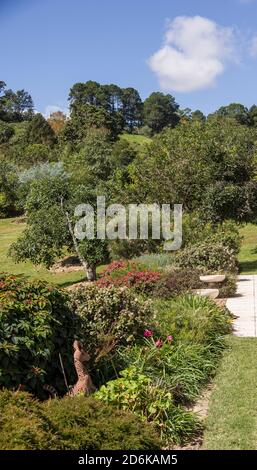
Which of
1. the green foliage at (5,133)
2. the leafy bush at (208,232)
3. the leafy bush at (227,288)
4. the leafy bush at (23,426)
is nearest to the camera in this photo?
the leafy bush at (23,426)

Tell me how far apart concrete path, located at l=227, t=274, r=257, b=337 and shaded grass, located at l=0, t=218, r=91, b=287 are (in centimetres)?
667

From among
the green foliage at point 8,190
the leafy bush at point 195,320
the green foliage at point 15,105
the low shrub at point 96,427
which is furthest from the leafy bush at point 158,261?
the green foliage at point 15,105

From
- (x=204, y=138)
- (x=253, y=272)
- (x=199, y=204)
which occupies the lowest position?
(x=253, y=272)

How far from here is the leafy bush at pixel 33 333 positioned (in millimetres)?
4750

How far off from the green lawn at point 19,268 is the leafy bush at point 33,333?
10000 millimetres

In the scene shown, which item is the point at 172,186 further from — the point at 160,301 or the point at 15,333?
the point at 15,333

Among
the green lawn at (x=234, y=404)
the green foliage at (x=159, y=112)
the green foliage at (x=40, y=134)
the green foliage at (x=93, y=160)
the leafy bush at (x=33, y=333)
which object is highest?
the green foliage at (x=159, y=112)

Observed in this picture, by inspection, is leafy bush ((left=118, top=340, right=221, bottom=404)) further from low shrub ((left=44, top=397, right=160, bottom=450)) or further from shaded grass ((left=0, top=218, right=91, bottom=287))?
shaded grass ((left=0, top=218, right=91, bottom=287))

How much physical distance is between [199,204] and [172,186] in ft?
3.56

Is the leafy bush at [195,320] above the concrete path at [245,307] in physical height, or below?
above

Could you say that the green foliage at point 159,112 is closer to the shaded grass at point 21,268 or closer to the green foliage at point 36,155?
the green foliage at point 36,155

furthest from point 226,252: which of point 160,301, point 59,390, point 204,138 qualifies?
point 59,390

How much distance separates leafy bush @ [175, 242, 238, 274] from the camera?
12.6m

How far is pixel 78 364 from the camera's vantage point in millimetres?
5012
